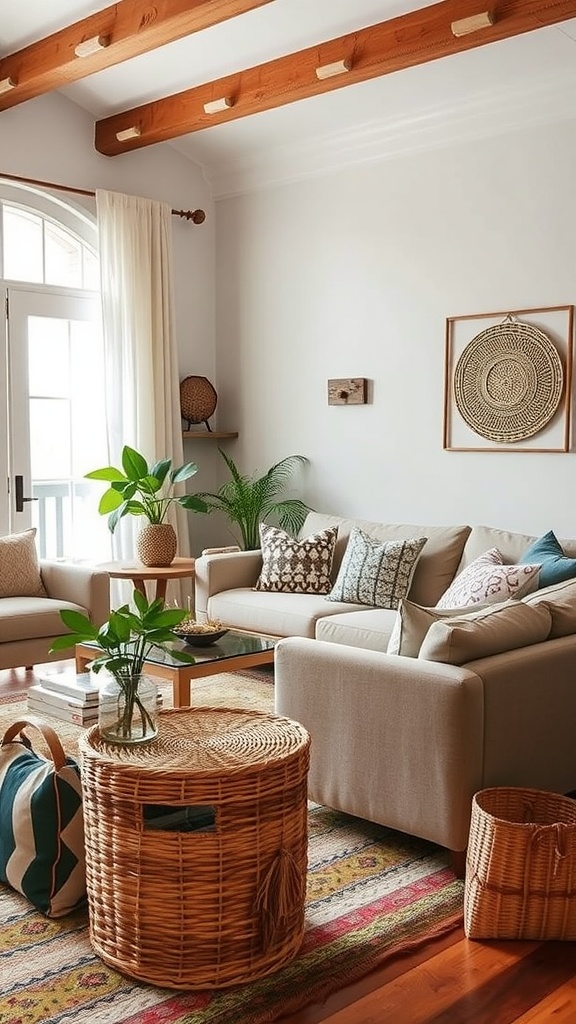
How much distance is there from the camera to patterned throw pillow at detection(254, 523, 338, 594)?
17.6ft

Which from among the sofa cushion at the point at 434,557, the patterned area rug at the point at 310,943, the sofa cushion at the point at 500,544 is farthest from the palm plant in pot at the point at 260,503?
the patterned area rug at the point at 310,943

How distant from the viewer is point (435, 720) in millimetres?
2812

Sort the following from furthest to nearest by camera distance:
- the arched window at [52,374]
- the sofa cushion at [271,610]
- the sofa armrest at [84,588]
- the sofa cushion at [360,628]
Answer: the arched window at [52,374], the sofa armrest at [84,588], the sofa cushion at [271,610], the sofa cushion at [360,628]

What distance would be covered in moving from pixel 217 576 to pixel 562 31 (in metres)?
3.12

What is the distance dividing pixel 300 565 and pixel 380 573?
0.58 meters

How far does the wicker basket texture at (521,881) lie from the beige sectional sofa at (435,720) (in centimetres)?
26

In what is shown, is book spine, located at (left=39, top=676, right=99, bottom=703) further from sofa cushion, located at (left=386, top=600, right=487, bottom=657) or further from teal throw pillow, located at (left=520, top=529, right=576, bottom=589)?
teal throw pillow, located at (left=520, top=529, right=576, bottom=589)

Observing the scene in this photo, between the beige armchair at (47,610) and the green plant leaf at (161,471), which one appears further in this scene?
the green plant leaf at (161,471)

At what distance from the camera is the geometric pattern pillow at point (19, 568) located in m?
5.17

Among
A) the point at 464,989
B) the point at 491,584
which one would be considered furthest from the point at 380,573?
the point at 464,989

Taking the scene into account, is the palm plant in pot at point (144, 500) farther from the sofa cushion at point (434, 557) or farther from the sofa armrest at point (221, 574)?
the sofa cushion at point (434, 557)

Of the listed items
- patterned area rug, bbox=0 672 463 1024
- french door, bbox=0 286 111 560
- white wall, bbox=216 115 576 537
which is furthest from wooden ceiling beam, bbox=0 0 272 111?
patterned area rug, bbox=0 672 463 1024

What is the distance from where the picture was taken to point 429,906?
2.71m

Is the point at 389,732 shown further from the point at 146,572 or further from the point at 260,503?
the point at 260,503
